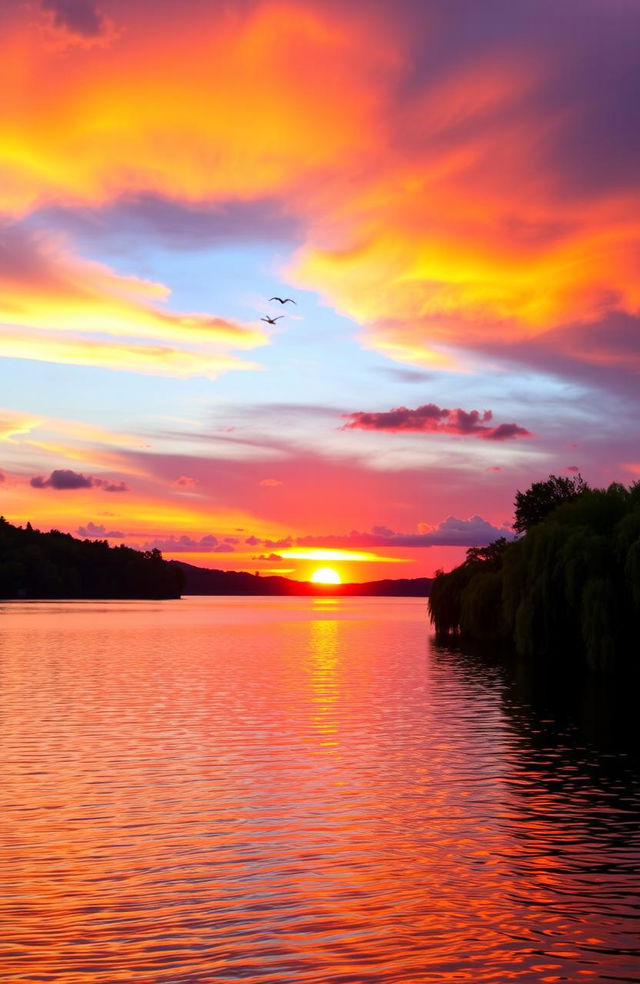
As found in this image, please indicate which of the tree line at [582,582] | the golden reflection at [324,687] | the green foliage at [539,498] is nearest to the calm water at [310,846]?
the golden reflection at [324,687]

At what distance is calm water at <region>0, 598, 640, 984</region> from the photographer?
14031 millimetres

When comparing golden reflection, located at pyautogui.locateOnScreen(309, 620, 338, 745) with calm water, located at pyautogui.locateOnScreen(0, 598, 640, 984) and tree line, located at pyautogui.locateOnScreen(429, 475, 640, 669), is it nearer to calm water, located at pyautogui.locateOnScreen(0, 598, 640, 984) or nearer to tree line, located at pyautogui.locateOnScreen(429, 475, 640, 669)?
calm water, located at pyautogui.locateOnScreen(0, 598, 640, 984)

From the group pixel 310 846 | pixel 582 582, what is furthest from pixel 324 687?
pixel 310 846

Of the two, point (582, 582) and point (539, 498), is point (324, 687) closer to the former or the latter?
point (582, 582)

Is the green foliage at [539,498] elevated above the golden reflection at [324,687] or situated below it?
above

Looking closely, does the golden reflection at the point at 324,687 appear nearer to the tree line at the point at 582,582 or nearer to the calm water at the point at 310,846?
the calm water at the point at 310,846

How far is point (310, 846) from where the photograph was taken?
65.2 feet

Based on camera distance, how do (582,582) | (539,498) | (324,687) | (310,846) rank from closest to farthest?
1. (310,846)
2. (324,687)
3. (582,582)
4. (539,498)

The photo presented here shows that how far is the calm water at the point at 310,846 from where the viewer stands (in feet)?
46.0

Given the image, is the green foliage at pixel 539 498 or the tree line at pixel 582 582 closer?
the tree line at pixel 582 582

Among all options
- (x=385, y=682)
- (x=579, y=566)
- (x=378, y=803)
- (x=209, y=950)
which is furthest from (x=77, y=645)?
(x=209, y=950)

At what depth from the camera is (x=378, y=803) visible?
2405cm

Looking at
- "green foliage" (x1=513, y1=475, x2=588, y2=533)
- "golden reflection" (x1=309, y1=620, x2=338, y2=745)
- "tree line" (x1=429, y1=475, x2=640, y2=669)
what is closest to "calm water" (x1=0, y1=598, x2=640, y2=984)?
"golden reflection" (x1=309, y1=620, x2=338, y2=745)

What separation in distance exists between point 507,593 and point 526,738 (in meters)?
30.9
